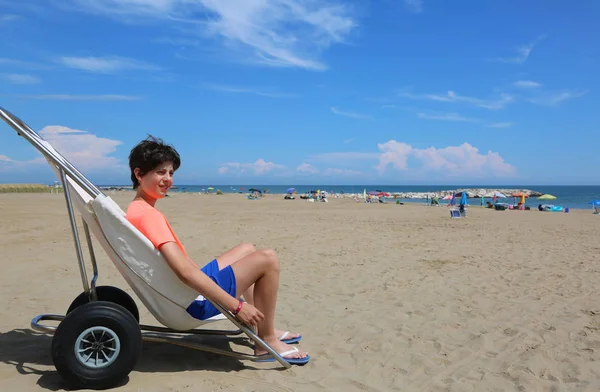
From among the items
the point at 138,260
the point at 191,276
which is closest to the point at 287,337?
the point at 191,276

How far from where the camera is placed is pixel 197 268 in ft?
10.5

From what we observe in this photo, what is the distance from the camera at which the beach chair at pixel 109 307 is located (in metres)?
2.96

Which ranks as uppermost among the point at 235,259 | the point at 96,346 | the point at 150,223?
the point at 150,223

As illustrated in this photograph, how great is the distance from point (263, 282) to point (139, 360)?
116 cm

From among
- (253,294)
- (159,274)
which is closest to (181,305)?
(159,274)

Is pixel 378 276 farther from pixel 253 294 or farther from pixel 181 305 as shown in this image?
pixel 181 305

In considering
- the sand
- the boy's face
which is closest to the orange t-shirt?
the boy's face

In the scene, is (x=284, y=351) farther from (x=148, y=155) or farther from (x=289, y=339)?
(x=148, y=155)

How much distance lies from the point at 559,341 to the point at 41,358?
451 cm

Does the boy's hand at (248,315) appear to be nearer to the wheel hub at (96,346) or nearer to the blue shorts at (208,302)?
the blue shorts at (208,302)

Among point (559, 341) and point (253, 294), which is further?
point (559, 341)

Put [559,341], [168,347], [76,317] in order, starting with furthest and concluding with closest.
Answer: [559,341]
[168,347]
[76,317]

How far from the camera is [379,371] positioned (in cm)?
362

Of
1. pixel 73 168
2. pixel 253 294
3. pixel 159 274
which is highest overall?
pixel 73 168
